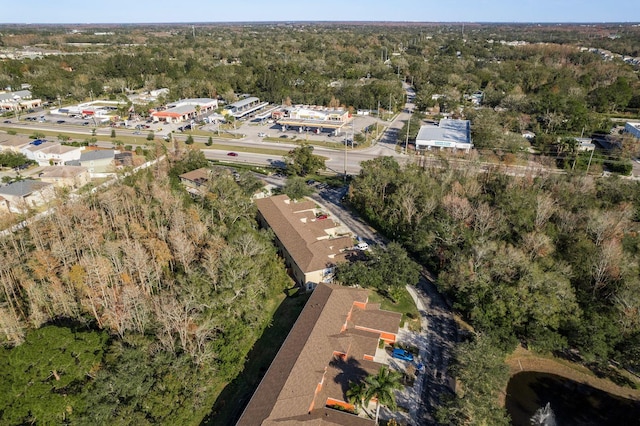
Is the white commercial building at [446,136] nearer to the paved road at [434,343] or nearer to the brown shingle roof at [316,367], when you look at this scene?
the paved road at [434,343]

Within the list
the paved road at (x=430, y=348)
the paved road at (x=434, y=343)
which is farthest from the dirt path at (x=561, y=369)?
the paved road at (x=430, y=348)

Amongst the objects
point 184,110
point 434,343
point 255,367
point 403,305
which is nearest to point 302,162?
point 403,305

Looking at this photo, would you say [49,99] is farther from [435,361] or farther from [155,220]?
[435,361]

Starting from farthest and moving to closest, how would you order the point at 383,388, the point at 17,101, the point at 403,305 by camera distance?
the point at 17,101, the point at 403,305, the point at 383,388

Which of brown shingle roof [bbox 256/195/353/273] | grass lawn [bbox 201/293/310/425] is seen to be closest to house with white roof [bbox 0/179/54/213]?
brown shingle roof [bbox 256/195/353/273]

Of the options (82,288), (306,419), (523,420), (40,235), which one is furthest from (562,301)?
(40,235)

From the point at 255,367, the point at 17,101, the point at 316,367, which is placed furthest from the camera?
the point at 17,101

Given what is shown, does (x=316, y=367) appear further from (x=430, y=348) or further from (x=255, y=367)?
(x=430, y=348)

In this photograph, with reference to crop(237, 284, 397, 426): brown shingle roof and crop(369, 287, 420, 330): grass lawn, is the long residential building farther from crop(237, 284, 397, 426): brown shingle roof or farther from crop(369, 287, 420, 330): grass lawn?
crop(369, 287, 420, 330): grass lawn
